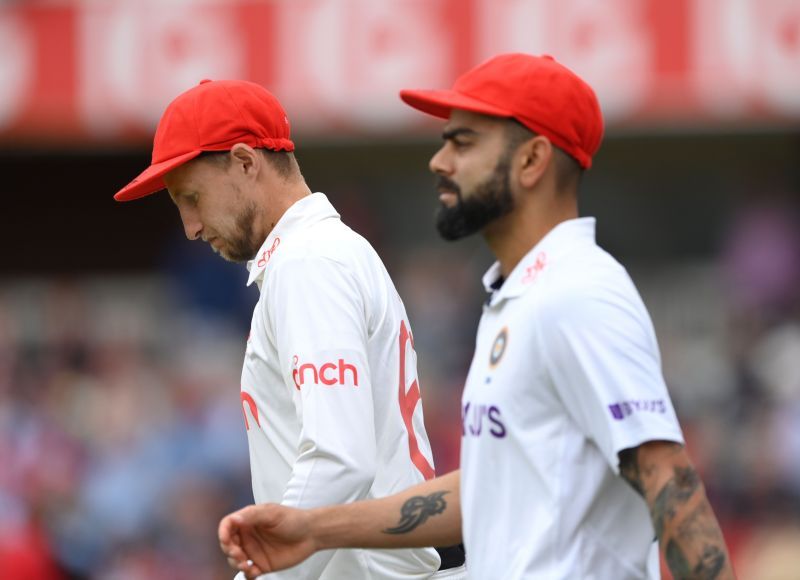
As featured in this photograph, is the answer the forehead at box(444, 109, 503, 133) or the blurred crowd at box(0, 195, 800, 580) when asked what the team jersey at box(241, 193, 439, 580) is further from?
the blurred crowd at box(0, 195, 800, 580)

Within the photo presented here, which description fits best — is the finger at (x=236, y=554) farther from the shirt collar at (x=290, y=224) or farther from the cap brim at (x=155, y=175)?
the cap brim at (x=155, y=175)

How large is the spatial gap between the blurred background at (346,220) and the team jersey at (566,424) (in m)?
6.69

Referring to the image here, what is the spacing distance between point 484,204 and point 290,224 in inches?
34.4

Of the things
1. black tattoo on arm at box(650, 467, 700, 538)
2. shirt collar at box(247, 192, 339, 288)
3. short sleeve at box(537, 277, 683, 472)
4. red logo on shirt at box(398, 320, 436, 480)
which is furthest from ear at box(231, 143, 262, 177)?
black tattoo on arm at box(650, 467, 700, 538)

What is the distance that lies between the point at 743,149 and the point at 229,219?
1154 centimetres

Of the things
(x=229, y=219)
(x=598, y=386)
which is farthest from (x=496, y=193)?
(x=229, y=219)

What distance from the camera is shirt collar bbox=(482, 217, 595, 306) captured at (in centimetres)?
328

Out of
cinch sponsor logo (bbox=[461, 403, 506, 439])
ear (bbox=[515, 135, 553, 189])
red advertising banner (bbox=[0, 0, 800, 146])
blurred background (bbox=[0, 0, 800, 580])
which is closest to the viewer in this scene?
cinch sponsor logo (bbox=[461, 403, 506, 439])

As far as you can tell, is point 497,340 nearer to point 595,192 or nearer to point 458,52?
point 458,52

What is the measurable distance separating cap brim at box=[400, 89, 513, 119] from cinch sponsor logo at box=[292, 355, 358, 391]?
2.10 ft

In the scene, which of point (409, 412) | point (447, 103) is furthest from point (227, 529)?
point (447, 103)

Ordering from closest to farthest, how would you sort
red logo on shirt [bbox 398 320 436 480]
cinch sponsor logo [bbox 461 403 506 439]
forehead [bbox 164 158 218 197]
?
cinch sponsor logo [bbox 461 403 506 439], red logo on shirt [bbox 398 320 436 480], forehead [bbox 164 158 218 197]

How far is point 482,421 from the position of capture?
325 cm

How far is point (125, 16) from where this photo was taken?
12.8m
